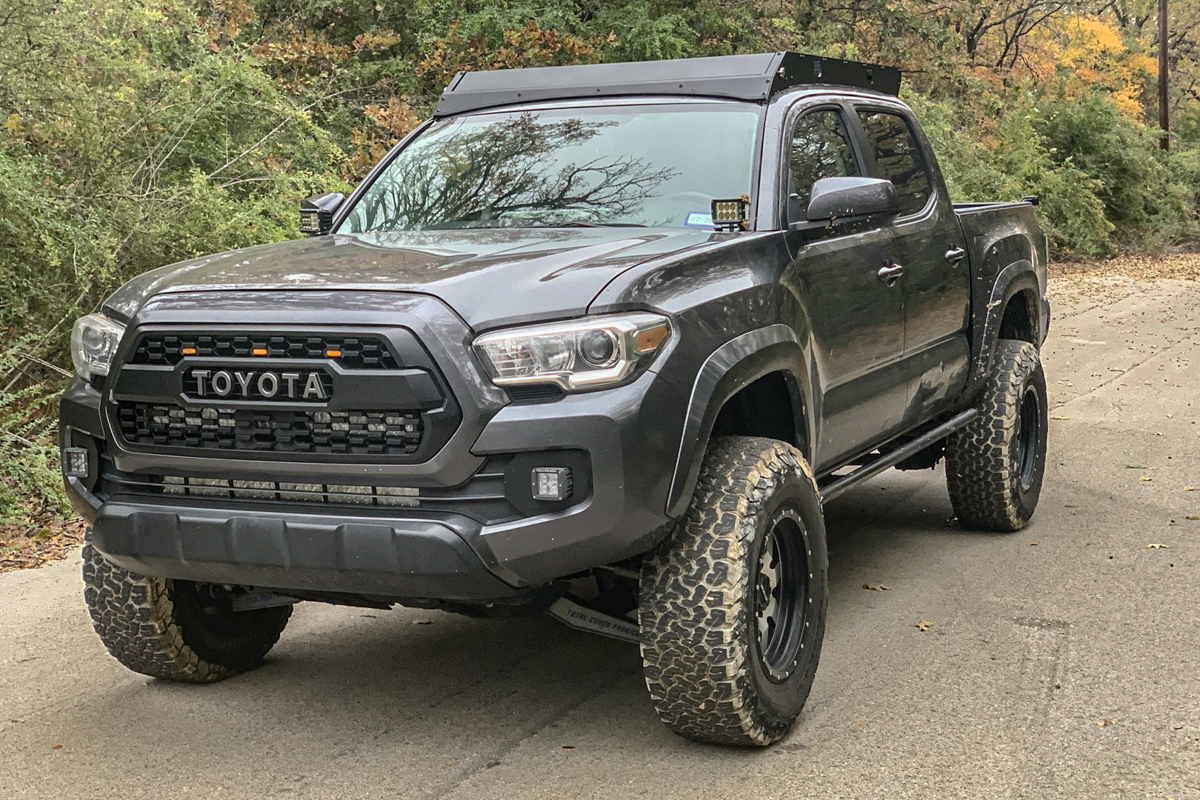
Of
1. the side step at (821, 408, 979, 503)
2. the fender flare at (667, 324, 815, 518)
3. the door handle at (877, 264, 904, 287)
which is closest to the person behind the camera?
the fender flare at (667, 324, 815, 518)

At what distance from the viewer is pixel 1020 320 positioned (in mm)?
7266

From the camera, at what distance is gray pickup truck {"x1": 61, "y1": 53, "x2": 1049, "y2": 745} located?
3594 millimetres

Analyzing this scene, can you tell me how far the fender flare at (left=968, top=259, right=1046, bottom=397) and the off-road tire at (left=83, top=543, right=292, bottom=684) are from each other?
3522 mm

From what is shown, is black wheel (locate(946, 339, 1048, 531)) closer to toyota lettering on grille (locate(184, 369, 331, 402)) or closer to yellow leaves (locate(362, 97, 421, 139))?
toyota lettering on grille (locate(184, 369, 331, 402))

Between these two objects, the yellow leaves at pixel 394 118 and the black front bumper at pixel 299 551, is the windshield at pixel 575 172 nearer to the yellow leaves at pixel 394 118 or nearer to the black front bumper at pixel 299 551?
the black front bumper at pixel 299 551

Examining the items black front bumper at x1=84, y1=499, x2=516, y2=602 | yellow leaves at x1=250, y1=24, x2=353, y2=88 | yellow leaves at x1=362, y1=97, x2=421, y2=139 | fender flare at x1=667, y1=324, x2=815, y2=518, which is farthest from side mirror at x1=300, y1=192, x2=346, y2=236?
yellow leaves at x1=250, y1=24, x2=353, y2=88

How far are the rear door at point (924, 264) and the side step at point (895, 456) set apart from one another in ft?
0.34

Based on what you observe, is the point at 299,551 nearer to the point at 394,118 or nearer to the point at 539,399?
the point at 539,399

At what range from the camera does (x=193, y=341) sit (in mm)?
3775

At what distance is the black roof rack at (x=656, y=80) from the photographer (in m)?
5.17

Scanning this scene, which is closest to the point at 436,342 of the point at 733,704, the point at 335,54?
the point at 733,704

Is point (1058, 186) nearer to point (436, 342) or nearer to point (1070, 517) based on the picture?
point (1070, 517)

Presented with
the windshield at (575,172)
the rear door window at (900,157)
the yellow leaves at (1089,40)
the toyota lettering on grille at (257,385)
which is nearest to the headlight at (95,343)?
the toyota lettering on grille at (257,385)

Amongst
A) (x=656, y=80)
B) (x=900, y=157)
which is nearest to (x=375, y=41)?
(x=900, y=157)
